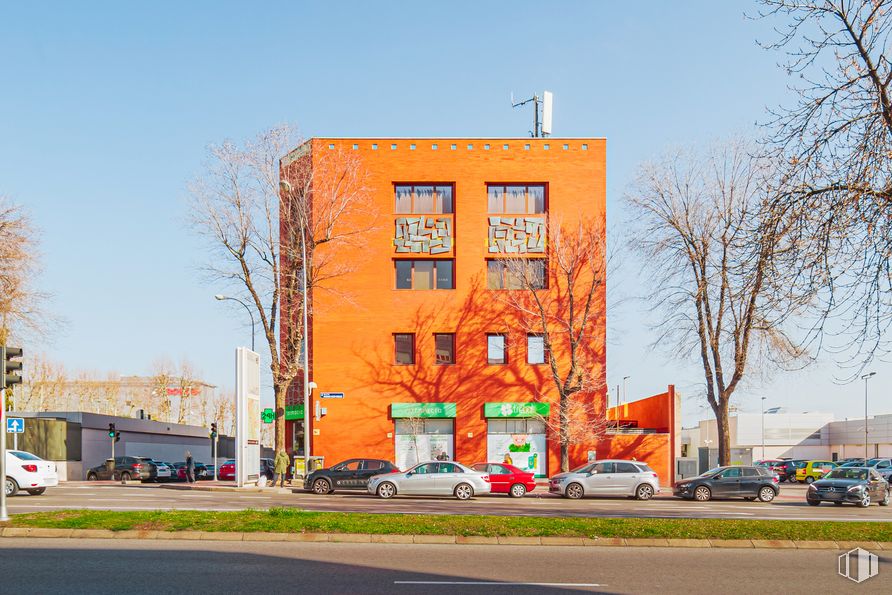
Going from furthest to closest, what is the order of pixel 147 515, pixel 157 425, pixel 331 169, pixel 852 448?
pixel 852 448
pixel 157 425
pixel 331 169
pixel 147 515

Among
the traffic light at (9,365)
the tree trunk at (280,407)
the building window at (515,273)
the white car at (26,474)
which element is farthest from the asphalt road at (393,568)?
the building window at (515,273)

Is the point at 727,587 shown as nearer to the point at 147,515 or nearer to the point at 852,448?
the point at 147,515

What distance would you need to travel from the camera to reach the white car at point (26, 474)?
1064 inches

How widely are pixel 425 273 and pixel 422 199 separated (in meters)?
3.82

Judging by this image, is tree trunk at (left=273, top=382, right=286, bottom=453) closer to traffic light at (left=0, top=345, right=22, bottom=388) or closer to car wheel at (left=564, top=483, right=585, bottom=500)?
car wheel at (left=564, top=483, right=585, bottom=500)

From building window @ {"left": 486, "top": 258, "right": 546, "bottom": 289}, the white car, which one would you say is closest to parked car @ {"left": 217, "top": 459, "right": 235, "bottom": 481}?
building window @ {"left": 486, "top": 258, "right": 546, "bottom": 289}

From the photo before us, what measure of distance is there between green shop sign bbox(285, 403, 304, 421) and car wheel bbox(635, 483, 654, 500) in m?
18.6

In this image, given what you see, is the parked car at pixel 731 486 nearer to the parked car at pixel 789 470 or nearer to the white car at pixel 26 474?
the white car at pixel 26 474

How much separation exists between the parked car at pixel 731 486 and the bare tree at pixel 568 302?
746 cm

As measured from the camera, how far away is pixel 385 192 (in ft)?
138

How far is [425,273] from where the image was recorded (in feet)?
139

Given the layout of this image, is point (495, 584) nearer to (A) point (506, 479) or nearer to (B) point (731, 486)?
(A) point (506, 479)

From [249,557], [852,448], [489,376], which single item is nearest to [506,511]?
[249,557]

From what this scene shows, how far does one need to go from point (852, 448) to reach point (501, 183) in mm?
68518
